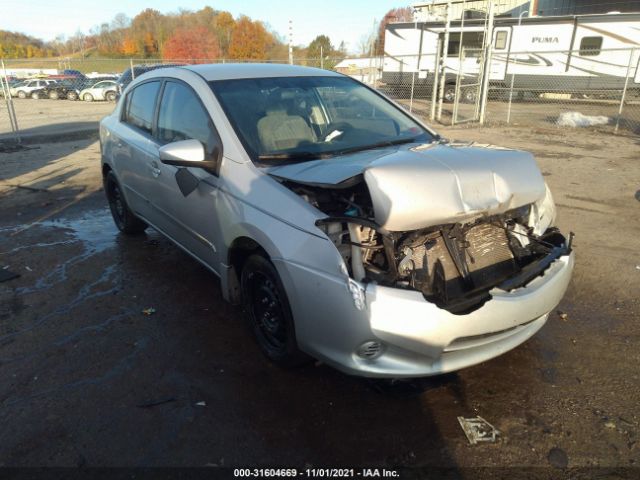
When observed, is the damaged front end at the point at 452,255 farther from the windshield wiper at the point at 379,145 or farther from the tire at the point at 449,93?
the tire at the point at 449,93

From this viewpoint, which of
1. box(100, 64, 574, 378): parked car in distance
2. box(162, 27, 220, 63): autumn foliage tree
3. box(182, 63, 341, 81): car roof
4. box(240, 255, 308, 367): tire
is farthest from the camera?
box(162, 27, 220, 63): autumn foliage tree

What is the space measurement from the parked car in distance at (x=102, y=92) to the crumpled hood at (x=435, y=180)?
1106 inches

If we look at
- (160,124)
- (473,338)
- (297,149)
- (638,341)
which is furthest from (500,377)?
(160,124)

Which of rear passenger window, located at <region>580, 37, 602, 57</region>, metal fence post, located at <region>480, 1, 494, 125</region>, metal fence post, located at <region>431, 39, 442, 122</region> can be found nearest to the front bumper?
metal fence post, located at <region>431, 39, 442, 122</region>

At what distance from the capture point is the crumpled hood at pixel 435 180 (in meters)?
2.32

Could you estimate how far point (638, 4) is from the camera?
90.2 feet

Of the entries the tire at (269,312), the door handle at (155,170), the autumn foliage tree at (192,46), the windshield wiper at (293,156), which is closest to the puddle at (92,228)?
the door handle at (155,170)

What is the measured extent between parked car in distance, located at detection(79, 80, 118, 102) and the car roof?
2636cm

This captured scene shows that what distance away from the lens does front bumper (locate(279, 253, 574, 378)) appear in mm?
2262

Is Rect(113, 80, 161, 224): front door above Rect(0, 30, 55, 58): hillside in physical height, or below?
below

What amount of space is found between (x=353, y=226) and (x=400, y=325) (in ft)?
1.85

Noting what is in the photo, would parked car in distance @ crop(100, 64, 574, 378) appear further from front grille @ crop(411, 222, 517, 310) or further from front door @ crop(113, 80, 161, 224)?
front door @ crop(113, 80, 161, 224)

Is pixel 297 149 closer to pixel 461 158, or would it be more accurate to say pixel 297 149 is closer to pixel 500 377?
pixel 461 158

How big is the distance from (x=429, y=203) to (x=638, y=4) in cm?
3386
